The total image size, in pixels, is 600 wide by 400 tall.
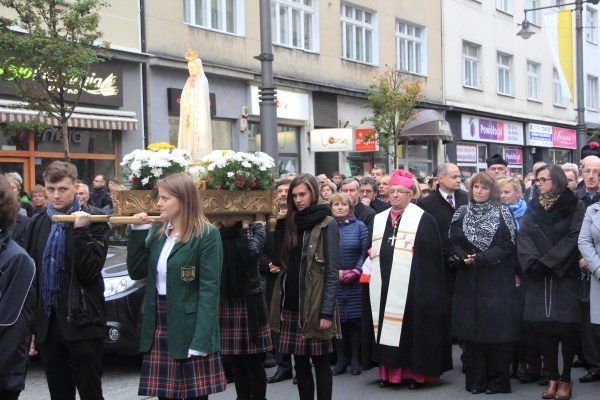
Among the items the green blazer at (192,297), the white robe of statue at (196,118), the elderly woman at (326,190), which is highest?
the white robe of statue at (196,118)

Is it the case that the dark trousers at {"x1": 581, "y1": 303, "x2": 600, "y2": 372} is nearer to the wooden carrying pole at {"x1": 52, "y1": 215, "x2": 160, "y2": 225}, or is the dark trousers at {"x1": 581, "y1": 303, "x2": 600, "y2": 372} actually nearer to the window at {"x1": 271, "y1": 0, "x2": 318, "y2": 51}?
the wooden carrying pole at {"x1": 52, "y1": 215, "x2": 160, "y2": 225}

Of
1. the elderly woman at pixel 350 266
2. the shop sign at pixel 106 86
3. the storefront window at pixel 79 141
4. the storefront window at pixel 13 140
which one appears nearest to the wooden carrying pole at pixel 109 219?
the elderly woman at pixel 350 266

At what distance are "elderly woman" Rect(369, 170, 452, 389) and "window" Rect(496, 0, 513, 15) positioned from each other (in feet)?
88.3

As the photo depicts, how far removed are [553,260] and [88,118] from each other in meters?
10.9

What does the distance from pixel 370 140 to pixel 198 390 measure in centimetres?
1664

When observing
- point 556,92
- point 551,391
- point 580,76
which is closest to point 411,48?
point 580,76

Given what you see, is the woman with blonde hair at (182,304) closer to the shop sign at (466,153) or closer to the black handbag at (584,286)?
the black handbag at (584,286)

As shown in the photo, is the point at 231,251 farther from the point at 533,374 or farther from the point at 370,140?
the point at 370,140

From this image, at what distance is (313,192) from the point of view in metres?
6.53

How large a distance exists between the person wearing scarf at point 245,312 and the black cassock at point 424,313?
5.97 ft

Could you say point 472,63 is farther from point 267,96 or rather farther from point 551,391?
point 551,391

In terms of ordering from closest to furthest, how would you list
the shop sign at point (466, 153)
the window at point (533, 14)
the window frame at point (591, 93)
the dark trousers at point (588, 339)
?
the dark trousers at point (588, 339), the shop sign at point (466, 153), the window at point (533, 14), the window frame at point (591, 93)

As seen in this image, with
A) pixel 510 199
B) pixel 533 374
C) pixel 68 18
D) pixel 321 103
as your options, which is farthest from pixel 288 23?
pixel 533 374

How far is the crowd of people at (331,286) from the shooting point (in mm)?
5121
